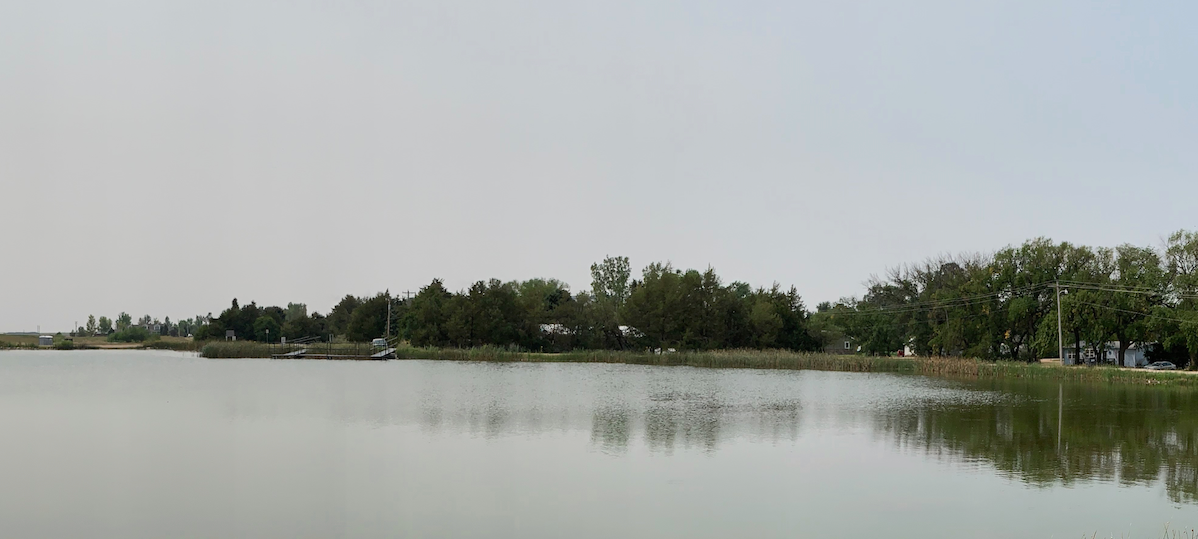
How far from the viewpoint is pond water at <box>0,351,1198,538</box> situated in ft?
40.4

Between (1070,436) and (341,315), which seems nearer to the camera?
(1070,436)

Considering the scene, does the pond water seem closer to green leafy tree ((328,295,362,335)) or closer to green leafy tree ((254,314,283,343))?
green leafy tree ((254,314,283,343))

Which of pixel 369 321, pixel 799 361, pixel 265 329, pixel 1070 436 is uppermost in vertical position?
pixel 369 321

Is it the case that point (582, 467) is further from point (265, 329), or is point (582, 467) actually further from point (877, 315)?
point (265, 329)

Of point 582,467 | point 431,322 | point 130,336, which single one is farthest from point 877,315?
point 130,336

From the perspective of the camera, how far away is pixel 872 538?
11734 millimetres

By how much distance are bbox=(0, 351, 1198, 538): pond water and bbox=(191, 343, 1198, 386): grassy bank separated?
649 inches

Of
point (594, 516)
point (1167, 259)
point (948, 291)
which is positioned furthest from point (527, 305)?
point (594, 516)

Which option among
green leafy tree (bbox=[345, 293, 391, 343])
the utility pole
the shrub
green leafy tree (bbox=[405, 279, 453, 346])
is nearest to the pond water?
the utility pole

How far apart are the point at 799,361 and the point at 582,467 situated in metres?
48.6

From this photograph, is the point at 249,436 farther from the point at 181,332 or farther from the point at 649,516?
the point at 181,332

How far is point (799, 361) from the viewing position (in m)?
63.0

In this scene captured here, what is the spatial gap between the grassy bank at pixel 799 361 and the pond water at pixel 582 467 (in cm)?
1648

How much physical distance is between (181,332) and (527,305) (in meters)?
124
